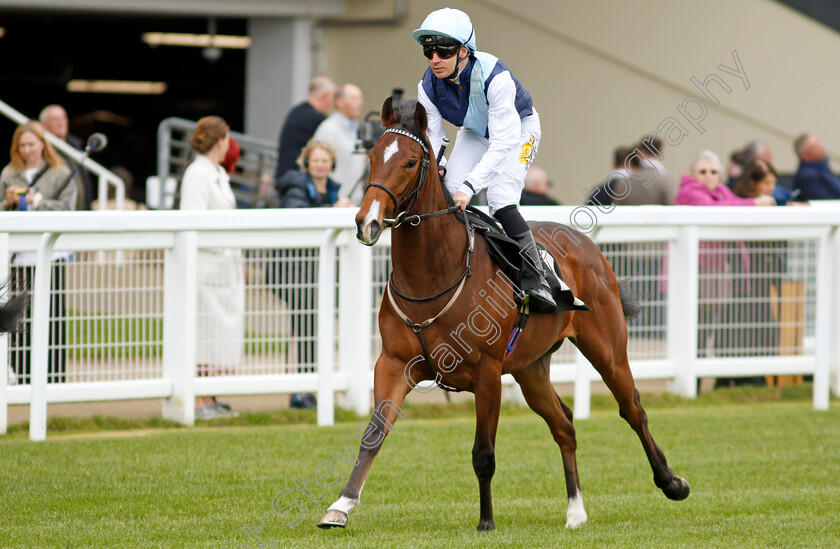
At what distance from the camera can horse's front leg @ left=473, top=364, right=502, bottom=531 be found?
471 centimetres

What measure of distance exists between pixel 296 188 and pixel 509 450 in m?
2.48

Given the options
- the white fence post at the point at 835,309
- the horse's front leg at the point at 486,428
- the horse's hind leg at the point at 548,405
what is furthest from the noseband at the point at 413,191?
the white fence post at the point at 835,309

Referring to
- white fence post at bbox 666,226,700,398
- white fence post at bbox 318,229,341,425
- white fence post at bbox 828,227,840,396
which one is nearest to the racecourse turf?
white fence post at bbox 318,229,341,425

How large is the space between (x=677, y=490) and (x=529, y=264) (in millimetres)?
1322

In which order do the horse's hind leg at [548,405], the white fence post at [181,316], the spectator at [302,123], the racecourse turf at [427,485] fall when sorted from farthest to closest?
Answer: 1. the spectator at [302,123]
2. the white fence post at [181,316]
3. the horse's hind leg at [548,405]
4. the racecourse turf at [427,485]

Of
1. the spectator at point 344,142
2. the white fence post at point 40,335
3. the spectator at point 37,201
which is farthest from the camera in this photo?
the spectator at point 344,142

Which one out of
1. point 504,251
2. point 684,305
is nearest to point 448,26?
point 504,251

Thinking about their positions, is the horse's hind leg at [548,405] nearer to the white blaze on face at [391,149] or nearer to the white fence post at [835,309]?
the white blaze on face at [391,149]

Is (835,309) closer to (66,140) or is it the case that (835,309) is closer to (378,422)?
(378,422)

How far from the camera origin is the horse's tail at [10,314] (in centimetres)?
492

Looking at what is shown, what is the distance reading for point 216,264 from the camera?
23.4ft

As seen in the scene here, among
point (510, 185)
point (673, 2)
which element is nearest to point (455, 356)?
point (510, 185)

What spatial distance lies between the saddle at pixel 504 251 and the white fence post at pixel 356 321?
2370 mm

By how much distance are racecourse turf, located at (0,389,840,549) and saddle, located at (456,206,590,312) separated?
1.06 metres
